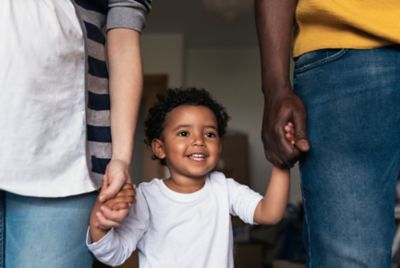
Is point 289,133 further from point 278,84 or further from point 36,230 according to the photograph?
point 36,230

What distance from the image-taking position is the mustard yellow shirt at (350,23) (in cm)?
78

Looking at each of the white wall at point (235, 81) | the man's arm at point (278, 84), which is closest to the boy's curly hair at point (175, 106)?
the man's arm at point (278, 84)

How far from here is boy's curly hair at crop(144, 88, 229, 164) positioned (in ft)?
4.29

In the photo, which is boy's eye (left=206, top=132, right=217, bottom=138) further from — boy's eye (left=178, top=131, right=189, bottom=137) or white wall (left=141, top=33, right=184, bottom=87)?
white wall (left=141, top=33, right=184, bottom=87)

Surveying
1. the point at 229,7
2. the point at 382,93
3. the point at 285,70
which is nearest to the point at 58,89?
the point at 285,70

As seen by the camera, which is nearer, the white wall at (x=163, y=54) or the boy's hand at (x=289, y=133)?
the boy's hand at (x=289, y=133)

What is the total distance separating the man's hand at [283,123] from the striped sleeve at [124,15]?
25 centimetres

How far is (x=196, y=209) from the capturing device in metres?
1.15

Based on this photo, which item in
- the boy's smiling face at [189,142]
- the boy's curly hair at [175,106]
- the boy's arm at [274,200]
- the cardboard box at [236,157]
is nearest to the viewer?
the boy's arm at [274,200]

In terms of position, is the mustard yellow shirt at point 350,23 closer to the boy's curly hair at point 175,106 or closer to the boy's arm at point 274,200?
the boy's arm at point 274,200

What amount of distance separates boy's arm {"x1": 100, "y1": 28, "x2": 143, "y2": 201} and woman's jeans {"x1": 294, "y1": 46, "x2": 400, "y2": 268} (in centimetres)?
29

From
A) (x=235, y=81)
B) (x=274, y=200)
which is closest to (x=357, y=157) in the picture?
(x=274, y=200)

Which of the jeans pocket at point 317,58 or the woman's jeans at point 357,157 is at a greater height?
the jeans pocket at point 317,58

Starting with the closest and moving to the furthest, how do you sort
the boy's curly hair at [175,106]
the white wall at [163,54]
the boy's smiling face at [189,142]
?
the boy's smiling face at [189,142], the boy's curly hair at [175,106], the white wall at [163,54]
